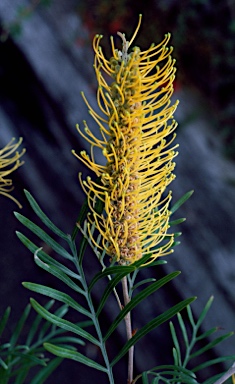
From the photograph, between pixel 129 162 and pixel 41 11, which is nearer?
pixel 129 162

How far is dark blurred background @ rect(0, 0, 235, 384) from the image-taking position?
113 centimetres

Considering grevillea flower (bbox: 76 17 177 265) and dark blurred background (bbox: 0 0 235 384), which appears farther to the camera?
dark blurred background (bbox: 0 0 235 384)

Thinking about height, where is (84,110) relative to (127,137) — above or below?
above

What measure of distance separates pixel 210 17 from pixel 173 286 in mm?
706

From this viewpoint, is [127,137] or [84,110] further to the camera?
[84,110]

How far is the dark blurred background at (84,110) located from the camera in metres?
1.13

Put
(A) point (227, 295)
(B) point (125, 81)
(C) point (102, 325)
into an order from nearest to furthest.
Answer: (B) point (125, 81) < (A) point (227, 295) < (C) point (102, 325)

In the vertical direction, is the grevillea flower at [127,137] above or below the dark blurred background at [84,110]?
below

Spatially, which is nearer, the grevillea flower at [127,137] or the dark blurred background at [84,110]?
the grevillea flower at [127,137]

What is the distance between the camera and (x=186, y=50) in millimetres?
1355

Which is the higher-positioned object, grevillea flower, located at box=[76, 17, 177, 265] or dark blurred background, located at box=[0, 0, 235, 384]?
dark blurred background, located at box=[0, 0, 235, 384]

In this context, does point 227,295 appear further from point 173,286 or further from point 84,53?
point 84,53

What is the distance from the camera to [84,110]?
48.7 inches

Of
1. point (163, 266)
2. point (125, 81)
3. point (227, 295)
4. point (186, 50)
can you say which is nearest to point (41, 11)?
point (186, 50)
